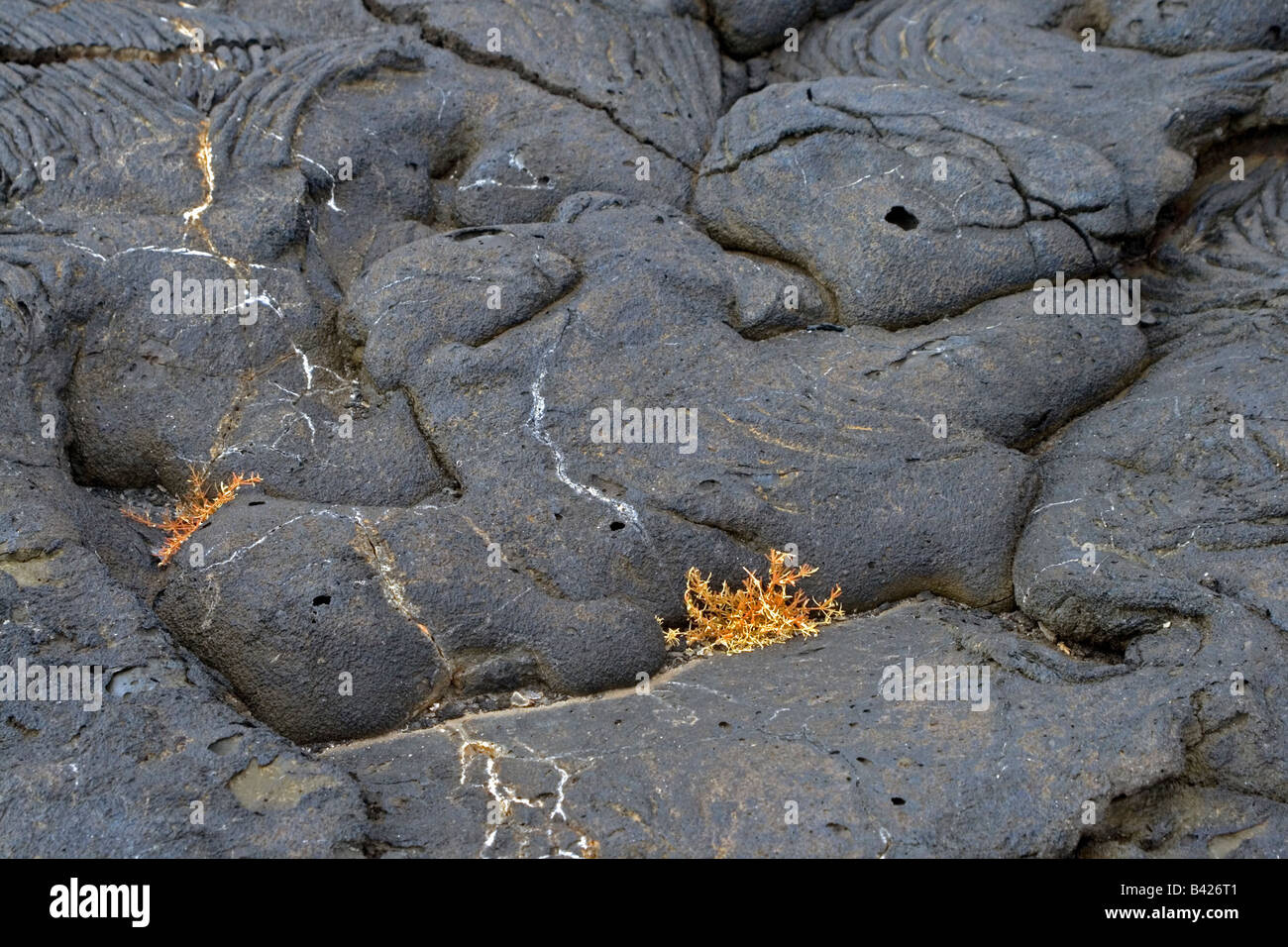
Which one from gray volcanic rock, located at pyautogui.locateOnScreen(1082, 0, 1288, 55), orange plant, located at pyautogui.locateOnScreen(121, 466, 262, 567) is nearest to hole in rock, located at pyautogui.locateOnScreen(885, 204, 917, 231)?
gray volcanic rock, located at pyautogui.locateOnScreen(1082, 0, 1288, 55)

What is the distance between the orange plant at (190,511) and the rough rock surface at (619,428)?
7 cm

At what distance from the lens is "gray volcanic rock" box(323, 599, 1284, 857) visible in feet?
13.9

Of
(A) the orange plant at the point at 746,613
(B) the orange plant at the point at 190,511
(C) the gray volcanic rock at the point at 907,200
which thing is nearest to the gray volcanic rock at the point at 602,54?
(C) the gray volcanic rock at the point at 907,200

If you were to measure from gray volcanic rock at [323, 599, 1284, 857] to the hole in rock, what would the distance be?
2.13 m

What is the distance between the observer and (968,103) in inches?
265

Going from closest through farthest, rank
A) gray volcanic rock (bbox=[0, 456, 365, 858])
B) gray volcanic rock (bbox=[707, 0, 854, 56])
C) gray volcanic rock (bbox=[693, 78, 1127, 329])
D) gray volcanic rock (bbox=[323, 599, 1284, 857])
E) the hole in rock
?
gray volcanic rock (bbox=[0, 456, 365, 858]) < gray volcanic rock (bbox=[323, 599, 1284, 857]) < gray volcanic rock (bbox=[693, 78, 1127, 329]) < the hole in rock < gray volcanic rock (bbox=[707, 0, 854, 56])

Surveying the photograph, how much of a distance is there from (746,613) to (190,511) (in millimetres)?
2314

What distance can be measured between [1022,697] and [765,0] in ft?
15.3

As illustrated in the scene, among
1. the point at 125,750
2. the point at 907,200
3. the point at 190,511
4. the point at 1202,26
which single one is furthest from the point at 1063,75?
the point at 125,750

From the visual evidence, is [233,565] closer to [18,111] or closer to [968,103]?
[18,111]

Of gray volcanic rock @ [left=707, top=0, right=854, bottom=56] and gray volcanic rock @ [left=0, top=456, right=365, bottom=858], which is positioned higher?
gray volcanic rock @ [left=707, top=0, right=854, bottom=56]

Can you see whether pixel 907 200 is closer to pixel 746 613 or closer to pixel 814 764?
pixel 746 613

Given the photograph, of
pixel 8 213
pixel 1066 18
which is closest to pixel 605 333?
pixel 8 213

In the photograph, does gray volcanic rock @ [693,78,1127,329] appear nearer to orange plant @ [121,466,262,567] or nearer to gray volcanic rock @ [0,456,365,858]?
orange plant @ [121,466,262,567]
